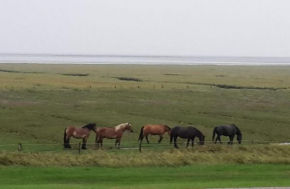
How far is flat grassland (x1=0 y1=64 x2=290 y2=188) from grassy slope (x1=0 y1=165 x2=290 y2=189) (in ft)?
0.13

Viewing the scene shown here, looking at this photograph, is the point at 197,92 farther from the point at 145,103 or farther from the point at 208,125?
the point at 208,125

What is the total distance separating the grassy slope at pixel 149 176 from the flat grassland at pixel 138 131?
0.04 m

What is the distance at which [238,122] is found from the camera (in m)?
45.6

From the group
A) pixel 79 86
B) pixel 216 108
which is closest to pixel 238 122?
pixel 216 108

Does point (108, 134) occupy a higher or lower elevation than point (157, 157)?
lower

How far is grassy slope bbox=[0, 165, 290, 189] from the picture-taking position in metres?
22.5

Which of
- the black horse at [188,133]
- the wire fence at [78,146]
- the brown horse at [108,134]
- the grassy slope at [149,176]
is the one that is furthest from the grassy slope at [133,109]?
the grassy slope at [149,176]

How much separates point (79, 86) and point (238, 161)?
164ft

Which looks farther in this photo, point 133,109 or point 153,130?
point 133,109

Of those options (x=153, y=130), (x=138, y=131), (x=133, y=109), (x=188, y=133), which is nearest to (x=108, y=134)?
(x=153, y=130)

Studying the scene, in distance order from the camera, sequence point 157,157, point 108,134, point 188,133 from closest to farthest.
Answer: point 157,157, point 108,134, point 188,133

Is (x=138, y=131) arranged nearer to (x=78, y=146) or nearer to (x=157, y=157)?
(x=78, y=146)

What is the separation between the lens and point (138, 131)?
39625 mm

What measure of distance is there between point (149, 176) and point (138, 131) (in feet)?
48.6
